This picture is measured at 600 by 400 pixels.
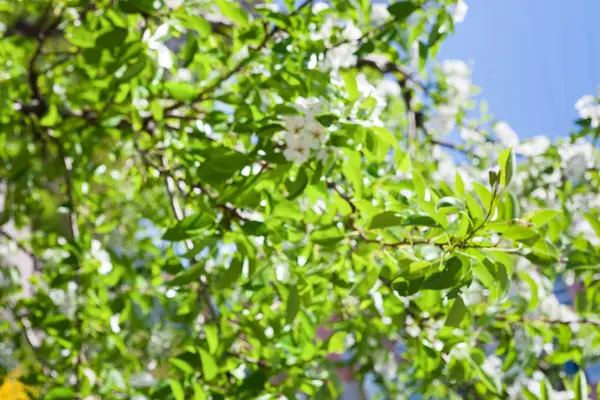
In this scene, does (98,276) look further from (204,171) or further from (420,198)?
(420,198)

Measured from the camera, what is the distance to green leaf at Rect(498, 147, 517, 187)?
566mm

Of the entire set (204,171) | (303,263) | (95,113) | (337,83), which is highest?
(337,83)

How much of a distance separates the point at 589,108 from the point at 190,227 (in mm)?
996

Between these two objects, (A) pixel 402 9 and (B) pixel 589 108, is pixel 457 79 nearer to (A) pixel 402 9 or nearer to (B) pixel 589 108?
(B) pixel 589 108

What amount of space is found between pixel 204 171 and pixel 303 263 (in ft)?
0.70

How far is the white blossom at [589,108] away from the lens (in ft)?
4.45

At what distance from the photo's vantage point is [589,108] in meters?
1.38

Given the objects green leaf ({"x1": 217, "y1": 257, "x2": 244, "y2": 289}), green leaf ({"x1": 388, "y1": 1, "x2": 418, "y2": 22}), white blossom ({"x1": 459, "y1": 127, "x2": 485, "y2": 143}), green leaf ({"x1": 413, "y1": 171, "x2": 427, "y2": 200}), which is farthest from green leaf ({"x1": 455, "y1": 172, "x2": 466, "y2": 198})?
white blossom ({"x1": 459, "y1": 127, "x2": 485, "y2": 143})

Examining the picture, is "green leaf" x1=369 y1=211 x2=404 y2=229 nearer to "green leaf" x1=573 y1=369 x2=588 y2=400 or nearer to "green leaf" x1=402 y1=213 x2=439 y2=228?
"green leaf" x1=402 y1=213 x2=439 y2=228

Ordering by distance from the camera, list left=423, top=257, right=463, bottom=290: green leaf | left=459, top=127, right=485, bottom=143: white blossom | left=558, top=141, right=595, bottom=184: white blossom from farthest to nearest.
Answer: left=459, top=127, right=485, bottom=143: white blossom, left=558, top=141, right=595, bottom=184: white blossom, left=423, top=257, right=463, bottom=290: green leaf

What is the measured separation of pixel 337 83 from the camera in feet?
2.57

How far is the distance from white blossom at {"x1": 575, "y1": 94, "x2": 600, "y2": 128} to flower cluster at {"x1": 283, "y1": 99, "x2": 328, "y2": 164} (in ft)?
2.77

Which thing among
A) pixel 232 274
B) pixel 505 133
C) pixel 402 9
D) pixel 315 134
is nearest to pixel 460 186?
pixel 315 134

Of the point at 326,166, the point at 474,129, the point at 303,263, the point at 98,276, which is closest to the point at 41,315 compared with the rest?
the point at 98,276
